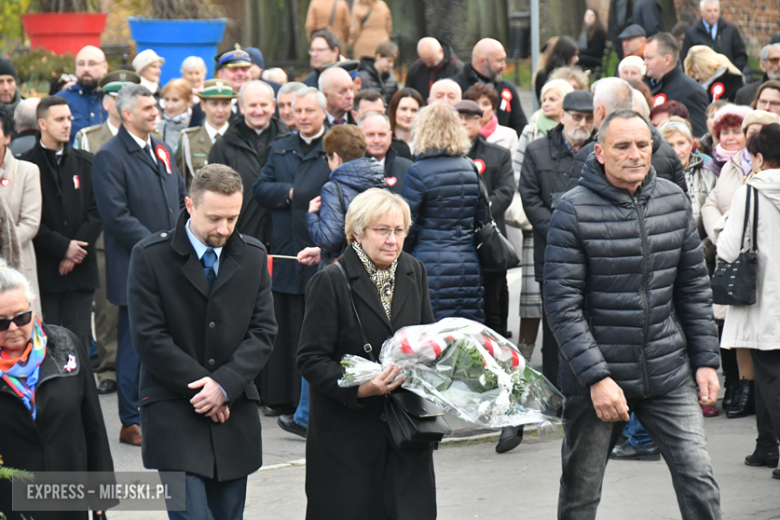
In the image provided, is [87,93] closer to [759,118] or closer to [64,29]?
[64,29]

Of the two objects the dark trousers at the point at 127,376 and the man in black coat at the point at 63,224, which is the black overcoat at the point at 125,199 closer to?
the dark trousers at the point at 127,376

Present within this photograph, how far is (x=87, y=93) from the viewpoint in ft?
36.0

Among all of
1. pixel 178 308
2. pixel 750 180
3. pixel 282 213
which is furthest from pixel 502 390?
pixel 282 213

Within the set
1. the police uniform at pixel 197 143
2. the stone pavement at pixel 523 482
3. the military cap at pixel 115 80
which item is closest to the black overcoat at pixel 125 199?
the stone pavement at pixel 523 482

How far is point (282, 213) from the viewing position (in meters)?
7.90

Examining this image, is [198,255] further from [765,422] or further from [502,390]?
[765,422]

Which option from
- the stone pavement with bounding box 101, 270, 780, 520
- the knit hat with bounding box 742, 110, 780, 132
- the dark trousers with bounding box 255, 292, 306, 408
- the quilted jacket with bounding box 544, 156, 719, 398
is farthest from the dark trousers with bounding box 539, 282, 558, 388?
the quilted jacket with bounding box 544, 156, 719, 398

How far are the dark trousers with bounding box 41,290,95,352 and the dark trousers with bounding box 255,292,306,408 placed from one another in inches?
56.6

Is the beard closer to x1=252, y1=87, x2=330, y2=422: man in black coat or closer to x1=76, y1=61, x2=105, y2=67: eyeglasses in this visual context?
x1=76, y1=61, x2=105, y2=67: eyeglasses

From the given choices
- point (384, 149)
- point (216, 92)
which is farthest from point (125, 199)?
point (216, 92)

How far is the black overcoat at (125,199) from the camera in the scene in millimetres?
7012

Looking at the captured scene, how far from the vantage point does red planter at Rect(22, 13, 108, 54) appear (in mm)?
16891

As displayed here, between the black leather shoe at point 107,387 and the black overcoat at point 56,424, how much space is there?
409 centimetres

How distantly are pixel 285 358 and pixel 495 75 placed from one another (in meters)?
4.76
